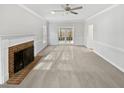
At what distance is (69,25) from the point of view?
53.7 ft


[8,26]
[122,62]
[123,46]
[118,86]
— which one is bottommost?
[118,86]

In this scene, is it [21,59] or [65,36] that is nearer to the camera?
[21,59]

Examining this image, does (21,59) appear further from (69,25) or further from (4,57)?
(69,25)

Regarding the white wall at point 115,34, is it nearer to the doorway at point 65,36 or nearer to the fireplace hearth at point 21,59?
the fireplace hearth at point 21,59

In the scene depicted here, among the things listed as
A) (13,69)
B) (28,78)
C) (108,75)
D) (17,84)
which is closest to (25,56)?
(13,69)

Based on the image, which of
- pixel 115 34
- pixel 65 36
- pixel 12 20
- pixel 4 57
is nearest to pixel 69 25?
pixel 65 36

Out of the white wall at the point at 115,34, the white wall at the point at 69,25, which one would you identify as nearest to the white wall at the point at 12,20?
the white wall at the point at 115,34

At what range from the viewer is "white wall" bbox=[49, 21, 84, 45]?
16.3 metres

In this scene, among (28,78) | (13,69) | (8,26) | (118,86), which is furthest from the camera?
(8,26)

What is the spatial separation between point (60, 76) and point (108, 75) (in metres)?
1.47

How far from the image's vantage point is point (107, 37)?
25.1ft

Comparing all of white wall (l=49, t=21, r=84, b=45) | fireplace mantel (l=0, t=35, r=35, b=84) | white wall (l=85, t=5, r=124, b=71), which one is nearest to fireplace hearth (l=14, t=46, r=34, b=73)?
fireplace mantel (l=0, t=35, r=35, b=84)

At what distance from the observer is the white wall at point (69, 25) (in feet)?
53.6

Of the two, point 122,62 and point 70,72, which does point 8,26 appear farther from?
point 122,62
